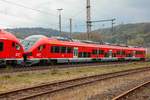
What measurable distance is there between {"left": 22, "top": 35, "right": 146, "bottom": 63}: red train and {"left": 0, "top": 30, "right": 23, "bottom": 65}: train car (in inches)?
132

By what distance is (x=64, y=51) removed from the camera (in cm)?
4228

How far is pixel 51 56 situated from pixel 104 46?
17.5m

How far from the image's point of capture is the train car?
98.9 feet

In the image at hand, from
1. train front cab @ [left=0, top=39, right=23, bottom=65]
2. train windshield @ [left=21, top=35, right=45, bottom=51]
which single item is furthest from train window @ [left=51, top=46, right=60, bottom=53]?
train front cab @ [left=0, top=39, right=23, bottom=65]

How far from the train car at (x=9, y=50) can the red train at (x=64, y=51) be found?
11.0 ft

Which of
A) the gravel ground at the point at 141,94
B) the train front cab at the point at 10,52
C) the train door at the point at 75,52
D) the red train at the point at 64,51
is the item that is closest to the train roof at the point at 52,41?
the red train at the point at 64,51

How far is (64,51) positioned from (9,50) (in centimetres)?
1212

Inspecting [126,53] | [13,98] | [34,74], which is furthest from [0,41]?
[126,53]

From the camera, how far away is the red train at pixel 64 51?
37000 mm

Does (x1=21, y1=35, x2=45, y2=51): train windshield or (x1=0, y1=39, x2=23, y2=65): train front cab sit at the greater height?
(x1=21, y1=35, x2=45, y2=51): train windshield

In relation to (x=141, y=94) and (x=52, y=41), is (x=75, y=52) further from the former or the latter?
(x=141, y=94)

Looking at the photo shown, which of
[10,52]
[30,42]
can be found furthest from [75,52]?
[10,52]

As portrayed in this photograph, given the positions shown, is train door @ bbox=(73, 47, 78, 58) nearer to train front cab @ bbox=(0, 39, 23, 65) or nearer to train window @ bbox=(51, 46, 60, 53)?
train window @ bbox=(51, 46, 60, 53)

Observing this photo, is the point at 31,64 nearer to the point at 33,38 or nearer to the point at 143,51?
the point at 33,38
